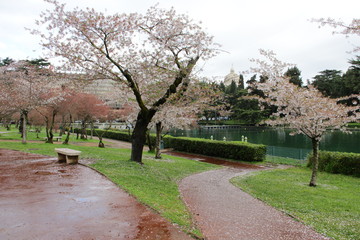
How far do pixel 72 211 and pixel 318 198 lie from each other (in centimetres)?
681

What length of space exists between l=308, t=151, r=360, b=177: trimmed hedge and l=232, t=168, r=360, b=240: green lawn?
62cm

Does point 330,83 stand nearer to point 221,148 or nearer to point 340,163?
point 221,148

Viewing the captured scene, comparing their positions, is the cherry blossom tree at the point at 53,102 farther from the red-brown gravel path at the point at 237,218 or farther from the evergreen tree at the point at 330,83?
the evergreen tree at the point at 330,83

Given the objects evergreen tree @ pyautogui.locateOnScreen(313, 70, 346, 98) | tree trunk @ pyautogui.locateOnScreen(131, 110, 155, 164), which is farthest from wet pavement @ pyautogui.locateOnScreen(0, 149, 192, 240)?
evergreen tree @ pyautogui.locateOnScreen(313, 70, 346, 98)

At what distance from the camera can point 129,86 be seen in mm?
11367

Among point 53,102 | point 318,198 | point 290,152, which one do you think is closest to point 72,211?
point 318,198

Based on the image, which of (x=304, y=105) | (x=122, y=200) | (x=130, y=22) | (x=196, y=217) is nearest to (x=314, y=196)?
(x=304, y=105)

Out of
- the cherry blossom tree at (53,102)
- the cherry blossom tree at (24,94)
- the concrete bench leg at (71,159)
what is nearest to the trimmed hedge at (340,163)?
the concrete bench leg at (71,159)

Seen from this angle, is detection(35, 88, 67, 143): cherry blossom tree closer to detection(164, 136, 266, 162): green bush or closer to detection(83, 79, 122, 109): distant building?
detection(83, 79, 122, 109): distant building

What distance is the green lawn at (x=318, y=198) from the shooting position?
5793 millimetres

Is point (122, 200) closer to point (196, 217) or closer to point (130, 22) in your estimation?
point (196, 217)

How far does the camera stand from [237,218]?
5.86 m

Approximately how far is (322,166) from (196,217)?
11.2m

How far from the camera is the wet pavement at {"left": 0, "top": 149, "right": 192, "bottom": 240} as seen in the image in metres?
4.42
